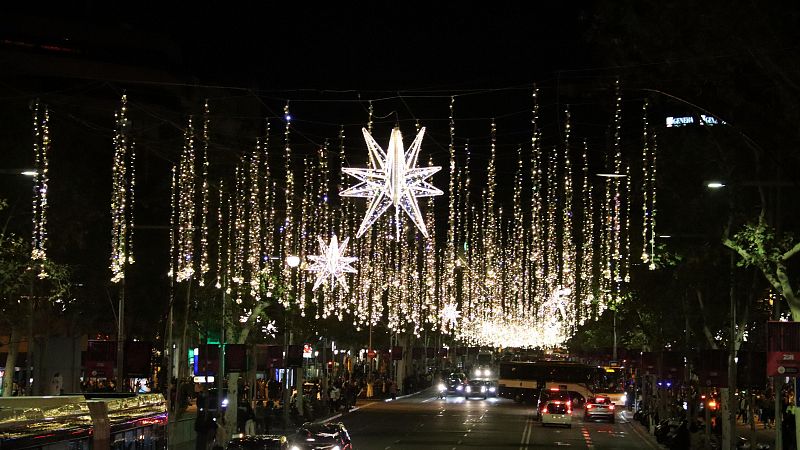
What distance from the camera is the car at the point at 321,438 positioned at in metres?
33.2

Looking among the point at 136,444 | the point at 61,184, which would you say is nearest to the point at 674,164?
the point at 61,184

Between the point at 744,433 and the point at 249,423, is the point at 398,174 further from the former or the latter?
the point at 744,433

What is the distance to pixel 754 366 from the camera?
32344 mm

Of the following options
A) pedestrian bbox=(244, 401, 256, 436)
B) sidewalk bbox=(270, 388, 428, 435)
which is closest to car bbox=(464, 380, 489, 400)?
sidewalk bbox=(270, 388, 428, 435)

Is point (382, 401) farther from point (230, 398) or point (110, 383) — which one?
point (230, 398)

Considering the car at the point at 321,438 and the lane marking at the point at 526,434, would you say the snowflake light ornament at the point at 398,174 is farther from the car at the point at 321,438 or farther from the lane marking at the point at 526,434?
the lane marking at the point at 526,434

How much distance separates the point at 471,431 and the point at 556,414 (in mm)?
7707

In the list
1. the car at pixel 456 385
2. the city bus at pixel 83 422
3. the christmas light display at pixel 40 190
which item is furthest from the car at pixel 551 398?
the city bus at pixel 83 422

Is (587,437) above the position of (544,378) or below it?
below

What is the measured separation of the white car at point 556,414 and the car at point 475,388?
3702cm

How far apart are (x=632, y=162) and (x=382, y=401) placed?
4681 cm

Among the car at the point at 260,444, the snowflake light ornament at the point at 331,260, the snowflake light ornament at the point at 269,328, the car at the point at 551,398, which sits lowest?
the car at the point at 551,398

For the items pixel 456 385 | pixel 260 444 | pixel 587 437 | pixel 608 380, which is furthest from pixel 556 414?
pixel 456 385

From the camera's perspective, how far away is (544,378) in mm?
90750
